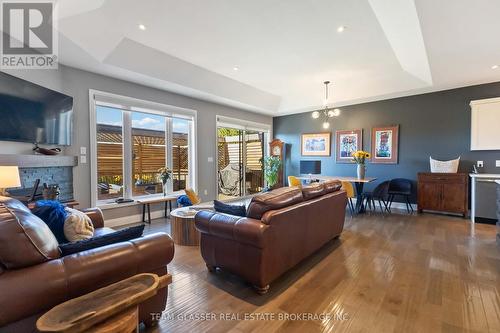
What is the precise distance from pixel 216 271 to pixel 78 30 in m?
3.34

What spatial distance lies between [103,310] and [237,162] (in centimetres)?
589

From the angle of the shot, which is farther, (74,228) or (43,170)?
(43,170)

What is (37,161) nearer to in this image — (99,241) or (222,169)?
(99,241)

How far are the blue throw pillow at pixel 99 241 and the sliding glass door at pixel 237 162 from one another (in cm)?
471

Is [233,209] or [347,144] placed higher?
[347,144]

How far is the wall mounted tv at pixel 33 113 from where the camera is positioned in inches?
102

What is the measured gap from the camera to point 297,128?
7.29 meters

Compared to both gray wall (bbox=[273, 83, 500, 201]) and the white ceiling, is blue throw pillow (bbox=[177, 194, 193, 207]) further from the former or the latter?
gray wall (bbox=[273, 83, 500, 201])

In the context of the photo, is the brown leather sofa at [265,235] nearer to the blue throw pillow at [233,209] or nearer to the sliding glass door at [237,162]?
the blue throw pillow at [233,209]

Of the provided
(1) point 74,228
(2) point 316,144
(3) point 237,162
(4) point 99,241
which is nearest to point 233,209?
(4) point 99,241

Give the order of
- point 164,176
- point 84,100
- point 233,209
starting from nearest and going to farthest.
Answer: point 233,209 < point 84,100 < point 164,176

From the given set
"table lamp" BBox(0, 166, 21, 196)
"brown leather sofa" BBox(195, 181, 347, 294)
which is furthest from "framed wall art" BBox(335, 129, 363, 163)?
"table lamp" BBox(0, 166, 21, 196)

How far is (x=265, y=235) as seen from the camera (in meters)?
1.93

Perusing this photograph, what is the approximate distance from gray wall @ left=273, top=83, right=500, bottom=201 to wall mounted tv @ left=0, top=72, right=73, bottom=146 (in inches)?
234
